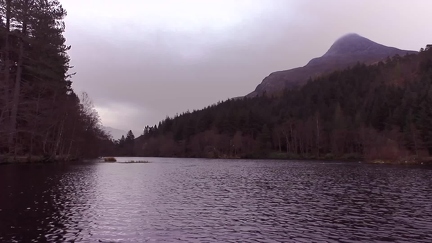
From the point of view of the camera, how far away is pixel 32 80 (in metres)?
79.2

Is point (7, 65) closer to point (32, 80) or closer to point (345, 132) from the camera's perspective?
point (32, 80)

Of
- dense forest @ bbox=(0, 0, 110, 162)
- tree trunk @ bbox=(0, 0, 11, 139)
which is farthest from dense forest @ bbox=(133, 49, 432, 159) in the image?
tree trunk @ bbox=(0, 0, 11, 139)

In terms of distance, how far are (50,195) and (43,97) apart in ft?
197

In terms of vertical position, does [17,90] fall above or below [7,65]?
below

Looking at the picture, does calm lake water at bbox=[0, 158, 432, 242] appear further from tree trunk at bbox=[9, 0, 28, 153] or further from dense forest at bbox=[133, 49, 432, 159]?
dense forest at bbox=[133, 49, 432, 159]

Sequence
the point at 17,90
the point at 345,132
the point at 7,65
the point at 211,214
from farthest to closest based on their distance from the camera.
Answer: the point at 345,132 < the point at 17,90 < the point at 7,65 < the point at 211,214

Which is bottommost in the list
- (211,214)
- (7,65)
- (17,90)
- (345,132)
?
(211,214)

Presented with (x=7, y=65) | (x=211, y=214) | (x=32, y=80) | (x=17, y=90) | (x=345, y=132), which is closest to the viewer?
(x=211, y=214)

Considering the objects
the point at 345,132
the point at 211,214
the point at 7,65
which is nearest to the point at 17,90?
the point at 7,65

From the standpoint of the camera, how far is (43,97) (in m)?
85.9

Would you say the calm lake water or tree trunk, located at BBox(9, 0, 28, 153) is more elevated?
tree trunk, located at BBox(9, 0, 28, 153)

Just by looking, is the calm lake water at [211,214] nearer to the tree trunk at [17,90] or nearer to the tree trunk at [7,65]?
the tree trunk at [17,90]

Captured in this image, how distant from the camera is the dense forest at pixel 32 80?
68.1 metres

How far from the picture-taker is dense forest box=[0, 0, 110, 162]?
68.1 metres
